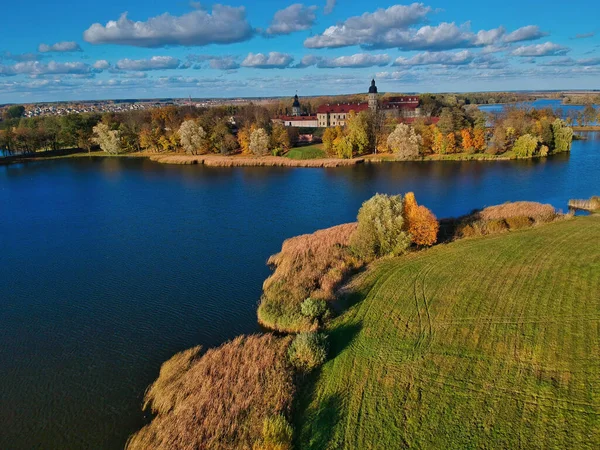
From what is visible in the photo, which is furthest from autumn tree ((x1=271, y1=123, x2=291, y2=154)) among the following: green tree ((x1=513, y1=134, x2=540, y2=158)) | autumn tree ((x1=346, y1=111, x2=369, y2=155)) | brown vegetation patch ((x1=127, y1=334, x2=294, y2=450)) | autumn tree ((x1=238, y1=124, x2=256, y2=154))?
brown vegetation patch ((x1=127, y1=334, x2=294, y2=450))

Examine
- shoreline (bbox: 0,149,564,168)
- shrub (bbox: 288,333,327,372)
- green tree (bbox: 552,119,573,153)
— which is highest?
green tree (bbox: 552,119,573,153)

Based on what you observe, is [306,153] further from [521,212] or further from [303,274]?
[303,274]

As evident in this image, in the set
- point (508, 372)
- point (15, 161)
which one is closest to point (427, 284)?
point (508, 372)

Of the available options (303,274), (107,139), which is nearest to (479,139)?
(303,274)

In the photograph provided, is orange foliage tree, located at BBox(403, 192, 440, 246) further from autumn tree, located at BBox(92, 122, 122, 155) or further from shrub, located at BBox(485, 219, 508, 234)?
autumn tree, located at BBox(92, 122, 122, 155)

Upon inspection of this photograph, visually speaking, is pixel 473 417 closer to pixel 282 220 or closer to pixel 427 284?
pixel 427 284

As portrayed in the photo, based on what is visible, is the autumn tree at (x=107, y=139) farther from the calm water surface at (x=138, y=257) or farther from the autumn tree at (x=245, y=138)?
the autumn tree at (x=245, y=138)

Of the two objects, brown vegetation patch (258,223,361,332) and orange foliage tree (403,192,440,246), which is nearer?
brown vegetation patch (258,223,361,332)
